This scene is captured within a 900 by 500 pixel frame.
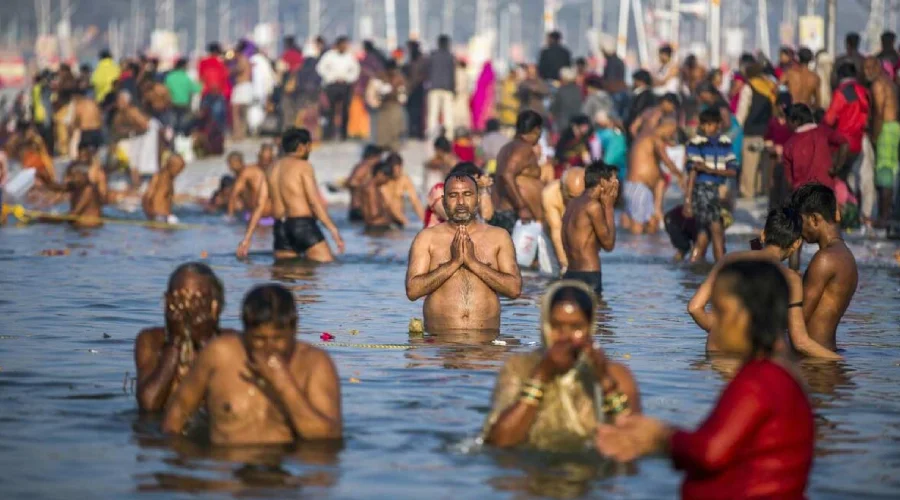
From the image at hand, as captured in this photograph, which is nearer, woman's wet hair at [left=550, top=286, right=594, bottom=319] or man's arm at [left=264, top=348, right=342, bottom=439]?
woman's wet hair at [left=550, top=286, right=594, bottom=319]

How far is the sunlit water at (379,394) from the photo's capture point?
699 cm

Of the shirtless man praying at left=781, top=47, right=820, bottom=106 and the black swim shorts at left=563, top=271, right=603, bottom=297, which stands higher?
the shirtless man praying at left=781, top=47, right=820, bottom=106

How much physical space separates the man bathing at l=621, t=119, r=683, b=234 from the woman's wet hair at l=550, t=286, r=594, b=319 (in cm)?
1544

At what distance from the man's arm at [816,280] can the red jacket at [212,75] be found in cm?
2377

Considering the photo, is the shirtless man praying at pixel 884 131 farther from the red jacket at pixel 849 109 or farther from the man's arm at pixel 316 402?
the man's arm at pixel 316 402

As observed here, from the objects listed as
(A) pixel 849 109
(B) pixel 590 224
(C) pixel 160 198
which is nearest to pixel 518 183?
(B) pixel 590 224

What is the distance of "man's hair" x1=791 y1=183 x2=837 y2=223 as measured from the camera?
959cm

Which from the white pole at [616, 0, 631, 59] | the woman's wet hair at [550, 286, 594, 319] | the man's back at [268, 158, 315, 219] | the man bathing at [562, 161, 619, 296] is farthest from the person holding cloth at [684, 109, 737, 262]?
the white pole at [616, 0, 631, 59]

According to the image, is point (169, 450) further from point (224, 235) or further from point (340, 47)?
point (340, 47)

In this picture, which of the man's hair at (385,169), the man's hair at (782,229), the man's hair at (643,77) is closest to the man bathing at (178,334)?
the man's hair at (782,229)

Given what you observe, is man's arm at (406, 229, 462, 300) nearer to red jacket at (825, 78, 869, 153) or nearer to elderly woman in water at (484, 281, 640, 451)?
elderly woman in water at (484, 281, 640, 451)

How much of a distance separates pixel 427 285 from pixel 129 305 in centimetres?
423

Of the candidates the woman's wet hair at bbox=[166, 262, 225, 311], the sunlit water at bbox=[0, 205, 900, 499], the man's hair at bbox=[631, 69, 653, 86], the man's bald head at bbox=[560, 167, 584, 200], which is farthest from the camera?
the man's hair at bbox=[631, 69, 653, 86]

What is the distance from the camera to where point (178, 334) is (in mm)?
7535
